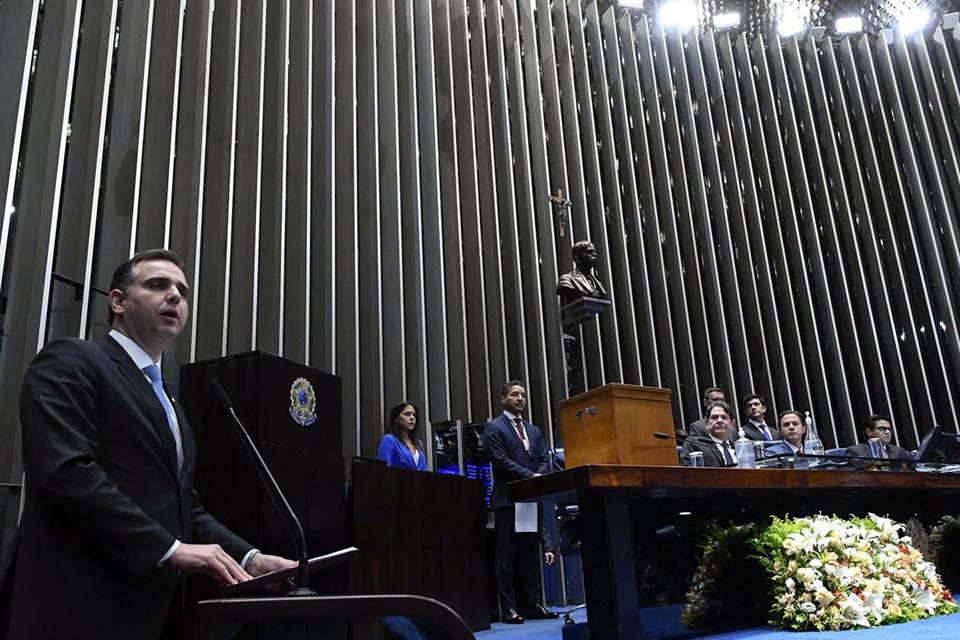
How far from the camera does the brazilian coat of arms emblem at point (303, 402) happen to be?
2.72 m

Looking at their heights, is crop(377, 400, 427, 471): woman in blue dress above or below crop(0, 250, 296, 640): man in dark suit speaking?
above

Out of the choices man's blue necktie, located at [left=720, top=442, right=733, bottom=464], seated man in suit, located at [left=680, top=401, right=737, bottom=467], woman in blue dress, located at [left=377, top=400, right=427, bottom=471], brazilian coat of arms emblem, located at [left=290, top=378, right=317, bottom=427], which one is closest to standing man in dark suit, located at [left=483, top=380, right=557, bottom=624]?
woman in blue dress, located at [left=377, top=400, right=427, bottom=471]

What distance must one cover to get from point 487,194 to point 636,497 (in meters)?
4.95

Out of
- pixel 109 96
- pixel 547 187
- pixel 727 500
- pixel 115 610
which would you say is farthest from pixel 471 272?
pixel 115 610

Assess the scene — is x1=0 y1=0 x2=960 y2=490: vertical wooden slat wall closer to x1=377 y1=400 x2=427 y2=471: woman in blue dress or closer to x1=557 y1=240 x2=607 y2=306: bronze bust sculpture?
x1=377 y1=400 x2=427 y2=471: woman in blue dress

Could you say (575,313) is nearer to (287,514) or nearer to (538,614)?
(538,614)

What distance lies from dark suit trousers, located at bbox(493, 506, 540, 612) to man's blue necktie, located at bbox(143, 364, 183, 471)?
3100mm

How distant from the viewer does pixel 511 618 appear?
13.6ft

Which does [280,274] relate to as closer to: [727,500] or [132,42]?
[132,42]

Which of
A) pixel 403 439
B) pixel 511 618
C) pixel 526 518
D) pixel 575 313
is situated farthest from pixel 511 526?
pixel 575 313

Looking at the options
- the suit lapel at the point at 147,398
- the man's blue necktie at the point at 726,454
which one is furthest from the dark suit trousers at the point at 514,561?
the suit lapel at the point at 147,398

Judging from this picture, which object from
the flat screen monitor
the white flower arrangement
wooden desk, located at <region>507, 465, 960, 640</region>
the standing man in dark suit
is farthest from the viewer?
the standing man in dark suit

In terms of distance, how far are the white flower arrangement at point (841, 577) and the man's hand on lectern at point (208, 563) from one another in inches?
75.6

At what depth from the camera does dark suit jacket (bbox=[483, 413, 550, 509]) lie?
4230mm
